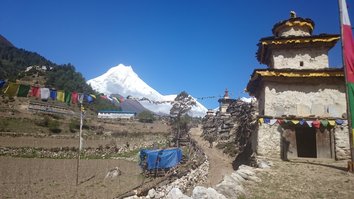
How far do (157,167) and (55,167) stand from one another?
11.0m

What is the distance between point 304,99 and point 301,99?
0.19 metres

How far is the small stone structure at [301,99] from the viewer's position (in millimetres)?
17500

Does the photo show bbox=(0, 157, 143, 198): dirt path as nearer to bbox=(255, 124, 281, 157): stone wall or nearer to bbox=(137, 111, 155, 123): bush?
bbox=(255, 124, 281, 157): stone wall

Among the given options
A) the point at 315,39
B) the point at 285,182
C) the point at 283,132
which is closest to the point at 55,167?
the point at 283,132

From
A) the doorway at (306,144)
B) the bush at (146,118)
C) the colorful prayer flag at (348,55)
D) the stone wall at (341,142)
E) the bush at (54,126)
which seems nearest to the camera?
the colorful prayer flag at (348,55)

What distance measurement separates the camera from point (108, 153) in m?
42.3

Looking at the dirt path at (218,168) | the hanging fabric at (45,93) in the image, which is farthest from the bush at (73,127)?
the hanging fabric at (45,93)

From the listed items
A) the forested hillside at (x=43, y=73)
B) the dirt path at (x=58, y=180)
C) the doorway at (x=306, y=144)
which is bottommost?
the dirt path at (x=58, y=180)

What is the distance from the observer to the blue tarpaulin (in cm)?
2714

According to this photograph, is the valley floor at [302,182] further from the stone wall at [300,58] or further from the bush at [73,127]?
the bush at [73,127]

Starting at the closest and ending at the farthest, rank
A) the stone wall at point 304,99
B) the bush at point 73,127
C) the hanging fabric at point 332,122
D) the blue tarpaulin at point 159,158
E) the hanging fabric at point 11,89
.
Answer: the hanging fabric at point 332,122 → the stone wall at point 304,99 → the hanging fabric at point 11,89 → the blue tarpaulin at point 159,158 → the bush at point 73,127

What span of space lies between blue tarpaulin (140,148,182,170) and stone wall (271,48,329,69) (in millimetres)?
13784

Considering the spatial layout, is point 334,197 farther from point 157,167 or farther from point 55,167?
point 55,167

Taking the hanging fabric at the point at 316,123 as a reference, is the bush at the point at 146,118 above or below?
above
